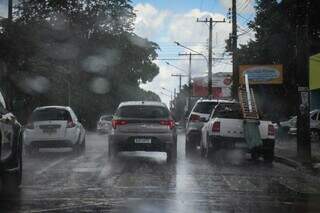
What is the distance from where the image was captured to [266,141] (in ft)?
65.1

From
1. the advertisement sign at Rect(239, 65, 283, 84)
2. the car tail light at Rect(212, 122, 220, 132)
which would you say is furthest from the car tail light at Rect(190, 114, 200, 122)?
the advertisement sign at Rect(239, 65, 283, 84)

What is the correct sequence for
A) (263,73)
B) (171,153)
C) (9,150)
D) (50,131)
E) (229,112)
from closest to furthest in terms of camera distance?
(9,150), (171,153), (229,112), (50,131), (263,73)

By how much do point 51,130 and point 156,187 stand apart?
32.8 ft

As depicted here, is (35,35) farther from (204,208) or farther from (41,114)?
(204,208)

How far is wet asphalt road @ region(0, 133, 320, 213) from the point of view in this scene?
10188mm

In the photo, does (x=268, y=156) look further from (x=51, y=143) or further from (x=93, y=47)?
(x=93, y=47)

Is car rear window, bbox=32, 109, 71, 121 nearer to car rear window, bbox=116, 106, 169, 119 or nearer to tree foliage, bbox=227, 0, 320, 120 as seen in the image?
car rear window, bbox=116, 106, 169, 119

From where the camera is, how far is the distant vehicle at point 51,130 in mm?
21812

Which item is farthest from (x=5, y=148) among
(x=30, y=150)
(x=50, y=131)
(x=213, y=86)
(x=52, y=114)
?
(x=213, y=86)

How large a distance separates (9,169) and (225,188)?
13.0ft

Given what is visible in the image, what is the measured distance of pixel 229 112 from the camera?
801 inches

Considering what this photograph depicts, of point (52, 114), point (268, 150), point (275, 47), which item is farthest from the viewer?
point (275, 47)

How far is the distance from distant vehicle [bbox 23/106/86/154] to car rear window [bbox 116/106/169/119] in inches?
A: 126

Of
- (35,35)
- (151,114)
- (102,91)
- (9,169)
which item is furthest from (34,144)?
(102,91)
